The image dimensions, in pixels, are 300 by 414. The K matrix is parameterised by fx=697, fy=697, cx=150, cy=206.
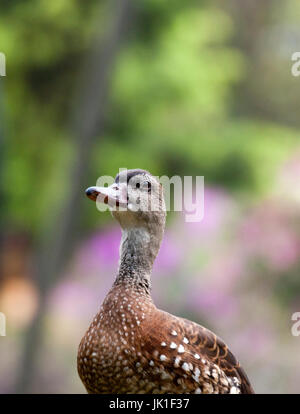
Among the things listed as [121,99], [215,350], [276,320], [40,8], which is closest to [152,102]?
[121,99]

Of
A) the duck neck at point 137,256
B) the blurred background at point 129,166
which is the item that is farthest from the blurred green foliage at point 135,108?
the duck neck at point 137,256

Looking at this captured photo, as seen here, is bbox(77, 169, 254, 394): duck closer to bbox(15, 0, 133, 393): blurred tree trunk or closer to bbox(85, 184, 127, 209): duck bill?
bbox(85, 184, 127, 209): duck bill

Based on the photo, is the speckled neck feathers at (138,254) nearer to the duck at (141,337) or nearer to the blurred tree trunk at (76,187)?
the duck at (141,337)

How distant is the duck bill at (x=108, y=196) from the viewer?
123 cm

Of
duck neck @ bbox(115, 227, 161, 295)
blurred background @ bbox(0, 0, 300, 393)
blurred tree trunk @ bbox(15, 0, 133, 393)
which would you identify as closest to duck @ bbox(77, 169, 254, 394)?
duck neck @ bbox(115, 227, 161, 295)

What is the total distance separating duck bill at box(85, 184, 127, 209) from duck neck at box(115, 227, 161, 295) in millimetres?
106

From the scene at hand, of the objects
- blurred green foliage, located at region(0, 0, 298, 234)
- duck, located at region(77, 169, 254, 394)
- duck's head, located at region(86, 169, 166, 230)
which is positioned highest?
blurred green foliage, located at region(0, 0, 298, 234)

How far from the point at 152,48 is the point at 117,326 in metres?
6.88

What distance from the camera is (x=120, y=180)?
138cm

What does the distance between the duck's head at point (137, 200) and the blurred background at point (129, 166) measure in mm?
3718

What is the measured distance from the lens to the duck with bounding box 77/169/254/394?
1.42m

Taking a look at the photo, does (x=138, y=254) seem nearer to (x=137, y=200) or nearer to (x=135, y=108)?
(x=137, y=200)

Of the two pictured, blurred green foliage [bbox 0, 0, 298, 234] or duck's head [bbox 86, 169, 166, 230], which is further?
blurred green foliage [bbox 0, 0, 298, 234]

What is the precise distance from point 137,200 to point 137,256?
0.14 m
